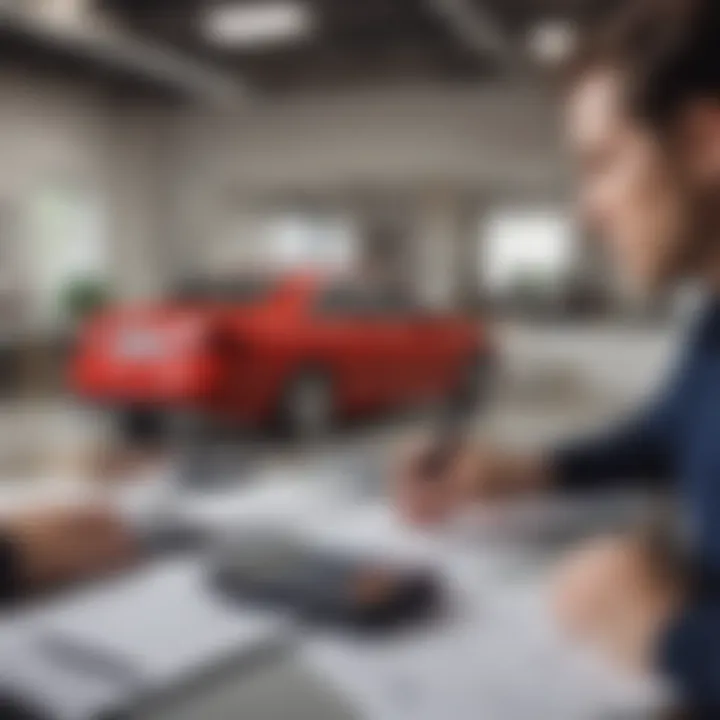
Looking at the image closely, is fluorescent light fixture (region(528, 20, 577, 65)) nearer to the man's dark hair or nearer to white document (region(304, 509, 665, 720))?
the man's dark hair

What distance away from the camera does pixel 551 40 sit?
549 millimetres

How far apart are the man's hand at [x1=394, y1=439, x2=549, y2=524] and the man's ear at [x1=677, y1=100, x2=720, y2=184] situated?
0.20 m

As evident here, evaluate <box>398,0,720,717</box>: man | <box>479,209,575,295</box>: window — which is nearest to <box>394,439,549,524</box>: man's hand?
<box>398,0,720,717</box>: man

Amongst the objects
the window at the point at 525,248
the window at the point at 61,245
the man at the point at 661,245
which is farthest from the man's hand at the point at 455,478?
the window at the point at 61,245

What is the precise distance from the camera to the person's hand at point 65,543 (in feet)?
1.59

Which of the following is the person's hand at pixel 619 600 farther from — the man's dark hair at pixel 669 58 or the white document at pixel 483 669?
the man's dark hair at pixel 669 58

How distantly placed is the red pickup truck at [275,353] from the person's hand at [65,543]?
6 centimetres

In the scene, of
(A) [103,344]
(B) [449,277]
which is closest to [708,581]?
(B) [449,277]

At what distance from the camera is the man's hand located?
0.60 m

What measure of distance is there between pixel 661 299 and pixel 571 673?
0.21 m

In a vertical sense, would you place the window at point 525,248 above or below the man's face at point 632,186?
above

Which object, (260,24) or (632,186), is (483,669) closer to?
(632,186)

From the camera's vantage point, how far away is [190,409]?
532mm

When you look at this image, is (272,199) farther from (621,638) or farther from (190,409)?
(621,638)
